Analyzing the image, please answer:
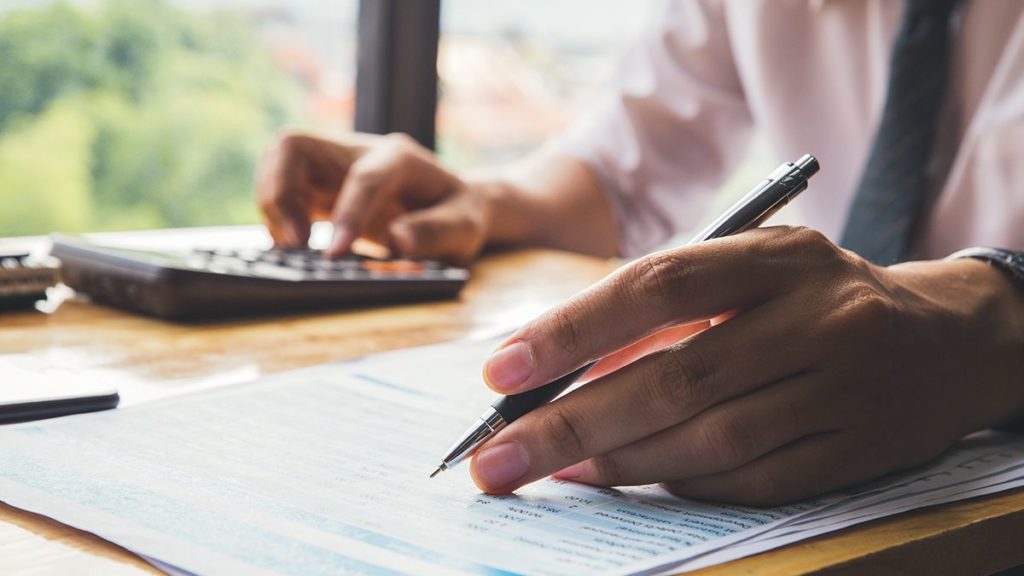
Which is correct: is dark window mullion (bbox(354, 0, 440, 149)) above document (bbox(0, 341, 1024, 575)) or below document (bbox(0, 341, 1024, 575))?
above

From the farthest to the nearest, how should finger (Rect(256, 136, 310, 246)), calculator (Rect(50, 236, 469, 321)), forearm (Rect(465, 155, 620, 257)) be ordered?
forearm (Rect(465, 155, 620, 257)) → finger (Rect(256, 136, 310, 246)) → calculator (Rect(50, 236, 469, 321))

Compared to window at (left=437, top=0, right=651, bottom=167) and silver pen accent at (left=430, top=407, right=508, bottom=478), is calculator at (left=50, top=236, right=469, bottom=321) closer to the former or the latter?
silver pen accent at (left=430, top=407, right=508, bottom=478)

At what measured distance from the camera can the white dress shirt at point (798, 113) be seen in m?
0.90

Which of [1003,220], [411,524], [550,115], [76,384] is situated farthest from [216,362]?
[550,115]

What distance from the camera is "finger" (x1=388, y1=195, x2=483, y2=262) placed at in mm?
949

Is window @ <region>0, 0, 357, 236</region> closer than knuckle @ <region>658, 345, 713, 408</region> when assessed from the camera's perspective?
No

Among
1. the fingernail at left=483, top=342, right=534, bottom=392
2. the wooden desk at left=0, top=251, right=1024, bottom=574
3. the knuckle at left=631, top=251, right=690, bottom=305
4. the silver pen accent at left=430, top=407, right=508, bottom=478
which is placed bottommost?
the wooden desk at left=0, top=251, right=1024, bottom=574

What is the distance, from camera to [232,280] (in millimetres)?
740

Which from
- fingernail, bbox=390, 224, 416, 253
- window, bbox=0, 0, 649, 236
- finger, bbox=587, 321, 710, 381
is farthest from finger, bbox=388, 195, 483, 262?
finger, bbox=587, 321, 710, 381

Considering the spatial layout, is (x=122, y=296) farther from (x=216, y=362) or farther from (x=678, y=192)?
(x=678, y=192)

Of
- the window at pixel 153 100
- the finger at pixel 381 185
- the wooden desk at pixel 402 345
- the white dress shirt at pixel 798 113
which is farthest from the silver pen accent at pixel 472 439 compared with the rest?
Answer: the window at pixel 153 100

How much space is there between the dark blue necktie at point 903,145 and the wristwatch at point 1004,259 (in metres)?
0.22

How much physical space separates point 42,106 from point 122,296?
570 mm

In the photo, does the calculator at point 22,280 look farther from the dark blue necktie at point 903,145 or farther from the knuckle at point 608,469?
the dark blue necktie at point 903,145
